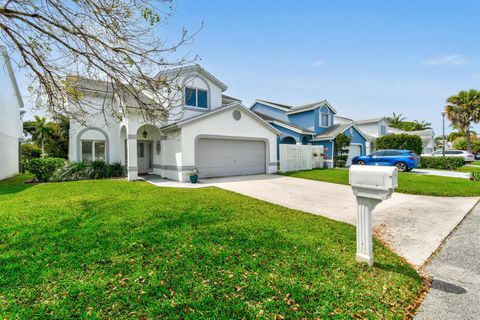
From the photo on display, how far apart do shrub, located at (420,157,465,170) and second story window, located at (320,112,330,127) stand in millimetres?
9012

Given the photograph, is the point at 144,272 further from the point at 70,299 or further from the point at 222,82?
the point at 222,82

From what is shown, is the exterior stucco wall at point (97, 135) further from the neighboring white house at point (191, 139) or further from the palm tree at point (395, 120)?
the palm tree at point (395, 120)

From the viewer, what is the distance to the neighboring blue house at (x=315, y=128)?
21656 mm

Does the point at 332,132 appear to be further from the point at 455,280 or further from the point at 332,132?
the point at 455,280

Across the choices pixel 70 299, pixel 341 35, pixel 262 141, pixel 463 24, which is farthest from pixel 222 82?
pixel 70 299

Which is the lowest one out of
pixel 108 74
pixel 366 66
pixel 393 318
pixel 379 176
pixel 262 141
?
pixel 393 318

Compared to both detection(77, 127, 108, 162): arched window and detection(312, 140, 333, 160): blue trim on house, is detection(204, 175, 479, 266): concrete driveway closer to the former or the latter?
detection(77, 127, 108, 162): arched window

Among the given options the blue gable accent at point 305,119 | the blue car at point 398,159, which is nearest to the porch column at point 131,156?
the blue car at point 398,159

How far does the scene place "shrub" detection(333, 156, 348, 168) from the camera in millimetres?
20906

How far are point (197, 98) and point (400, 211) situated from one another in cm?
1249

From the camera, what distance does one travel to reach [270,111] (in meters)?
27.5

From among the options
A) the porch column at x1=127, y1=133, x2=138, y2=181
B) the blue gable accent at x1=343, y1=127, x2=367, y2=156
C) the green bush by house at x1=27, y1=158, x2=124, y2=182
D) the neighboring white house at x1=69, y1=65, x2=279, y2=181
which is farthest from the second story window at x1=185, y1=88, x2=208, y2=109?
the blue gable accent at x1=343, y1=127, x2=367, y2=156

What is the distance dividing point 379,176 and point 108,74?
6.23 m

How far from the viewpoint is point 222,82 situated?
16.0m
